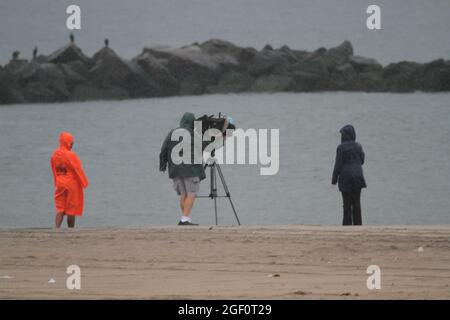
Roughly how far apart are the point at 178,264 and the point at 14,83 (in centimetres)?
1732

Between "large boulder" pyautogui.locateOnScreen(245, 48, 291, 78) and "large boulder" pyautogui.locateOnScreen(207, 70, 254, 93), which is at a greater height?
"large boulder" pyautogui.locateOnScreen(245, 48, 291, 78)

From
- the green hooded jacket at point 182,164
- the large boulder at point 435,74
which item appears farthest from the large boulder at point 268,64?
the green hooded jacket at point 182,164

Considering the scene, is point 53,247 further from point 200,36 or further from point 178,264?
point 200,36

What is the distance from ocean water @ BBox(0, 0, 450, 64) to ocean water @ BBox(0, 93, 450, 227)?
1298 millimetres

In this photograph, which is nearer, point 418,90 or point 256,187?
point 256,187

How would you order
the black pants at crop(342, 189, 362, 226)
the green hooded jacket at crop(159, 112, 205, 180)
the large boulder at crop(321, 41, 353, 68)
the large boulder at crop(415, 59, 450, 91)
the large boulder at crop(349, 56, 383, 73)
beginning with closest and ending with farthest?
1. the green hooded jacket at crop(159, 112, 205, 180)
2. the black pants at crop(342, 189, 362, 226)
3. the large boulder at crop(415, 59, 450, 91)
4. the large boulder at crop(349, 56, 383, 73)
5. the large boulder at crop(321, 41, 353, 68)

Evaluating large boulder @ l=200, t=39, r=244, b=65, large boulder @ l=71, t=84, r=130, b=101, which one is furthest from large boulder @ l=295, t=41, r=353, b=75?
large boulder @ l=71, t=84, r=130, b=101

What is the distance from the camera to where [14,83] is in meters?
27.2

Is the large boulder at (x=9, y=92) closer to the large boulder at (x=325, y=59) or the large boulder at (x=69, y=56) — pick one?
the large boulder at (x=69, y=56)

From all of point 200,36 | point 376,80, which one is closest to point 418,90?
point 376,80

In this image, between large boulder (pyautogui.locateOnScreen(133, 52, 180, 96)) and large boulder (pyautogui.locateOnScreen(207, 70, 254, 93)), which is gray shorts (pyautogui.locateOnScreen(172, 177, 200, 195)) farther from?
large boulder (pyautogui.locateOnScreen(207, 70, 254, 93))

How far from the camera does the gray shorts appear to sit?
40.0 ft

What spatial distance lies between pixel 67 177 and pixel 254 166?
10919mm

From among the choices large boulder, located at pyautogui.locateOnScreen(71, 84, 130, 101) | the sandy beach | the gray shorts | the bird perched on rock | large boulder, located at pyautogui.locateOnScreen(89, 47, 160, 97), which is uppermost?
the bird perched on rock
